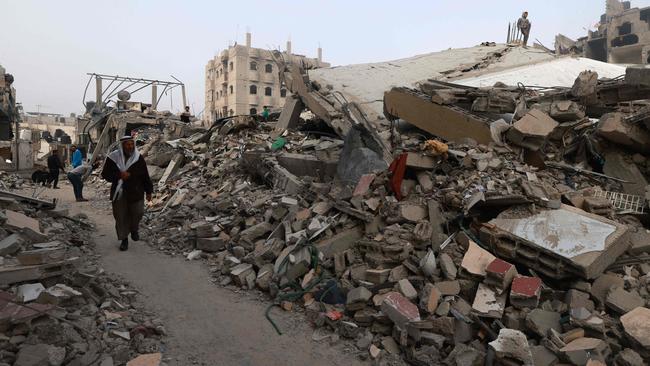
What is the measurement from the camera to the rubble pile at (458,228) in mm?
3275

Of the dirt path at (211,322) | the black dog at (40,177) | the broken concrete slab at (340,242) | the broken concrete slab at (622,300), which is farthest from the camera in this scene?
the black dog at (40,177)

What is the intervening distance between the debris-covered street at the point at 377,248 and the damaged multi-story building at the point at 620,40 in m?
28.1

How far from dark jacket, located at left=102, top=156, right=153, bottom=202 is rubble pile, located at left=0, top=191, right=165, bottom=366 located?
3.74 feet

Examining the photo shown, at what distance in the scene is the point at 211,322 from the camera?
3.60 meters

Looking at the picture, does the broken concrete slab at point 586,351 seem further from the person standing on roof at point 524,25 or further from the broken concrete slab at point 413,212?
the person standing on roof at point 524,25

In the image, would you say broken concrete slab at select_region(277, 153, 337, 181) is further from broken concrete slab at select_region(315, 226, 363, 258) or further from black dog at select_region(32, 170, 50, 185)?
black dog at select_region(32, 170, 50, 185)

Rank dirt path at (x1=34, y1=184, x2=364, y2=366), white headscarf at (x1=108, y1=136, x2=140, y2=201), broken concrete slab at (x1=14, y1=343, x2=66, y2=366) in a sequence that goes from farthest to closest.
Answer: white headscarf at (x1=108, y1=136, x2=140, y2=201) < dirt path at (x1=34, y1=184, x2=364, y2=366) < broken concrete slab at (x1=14, y1=343, x2=66, y2=366)

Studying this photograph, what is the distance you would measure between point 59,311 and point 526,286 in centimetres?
363

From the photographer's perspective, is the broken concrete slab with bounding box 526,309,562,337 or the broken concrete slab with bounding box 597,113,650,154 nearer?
the broken concrete slab with bounding box 526,309,562,337

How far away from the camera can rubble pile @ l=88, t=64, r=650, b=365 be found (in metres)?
3.28

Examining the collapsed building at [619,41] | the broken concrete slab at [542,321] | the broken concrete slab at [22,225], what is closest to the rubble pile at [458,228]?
the broken concrete slab at [542,321]

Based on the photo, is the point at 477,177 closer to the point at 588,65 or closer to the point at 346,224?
the point at 346,224

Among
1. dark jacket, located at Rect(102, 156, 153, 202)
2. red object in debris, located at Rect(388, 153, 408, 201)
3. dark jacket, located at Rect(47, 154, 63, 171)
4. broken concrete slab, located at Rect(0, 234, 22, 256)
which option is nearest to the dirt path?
dark jacket, located at Rect(102, 156, 153, 202)

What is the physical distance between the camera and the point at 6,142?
16.3m
